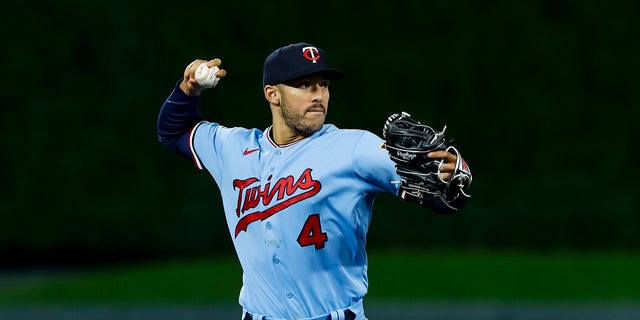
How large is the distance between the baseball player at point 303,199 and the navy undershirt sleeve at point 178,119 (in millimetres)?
305

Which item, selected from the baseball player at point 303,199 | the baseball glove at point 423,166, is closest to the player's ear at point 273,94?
the baseball player at point 303,199

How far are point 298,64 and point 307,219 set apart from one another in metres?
0.72

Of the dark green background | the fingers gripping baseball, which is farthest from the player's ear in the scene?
the dark green background

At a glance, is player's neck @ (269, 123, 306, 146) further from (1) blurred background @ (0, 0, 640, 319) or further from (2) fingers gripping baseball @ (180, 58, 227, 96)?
(1) blurred background @ (0, 0, 640, 319)

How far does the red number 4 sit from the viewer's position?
4.46 meters

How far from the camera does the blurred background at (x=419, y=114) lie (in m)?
11.4

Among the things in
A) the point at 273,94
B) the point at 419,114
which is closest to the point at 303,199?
the point at 273,94

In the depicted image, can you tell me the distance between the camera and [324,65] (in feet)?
14.9

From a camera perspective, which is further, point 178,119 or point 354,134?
point 178,119

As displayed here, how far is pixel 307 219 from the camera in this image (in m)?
4.46

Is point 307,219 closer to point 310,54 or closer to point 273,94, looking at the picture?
point 273,94

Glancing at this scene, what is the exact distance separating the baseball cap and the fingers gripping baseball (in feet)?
1.05
